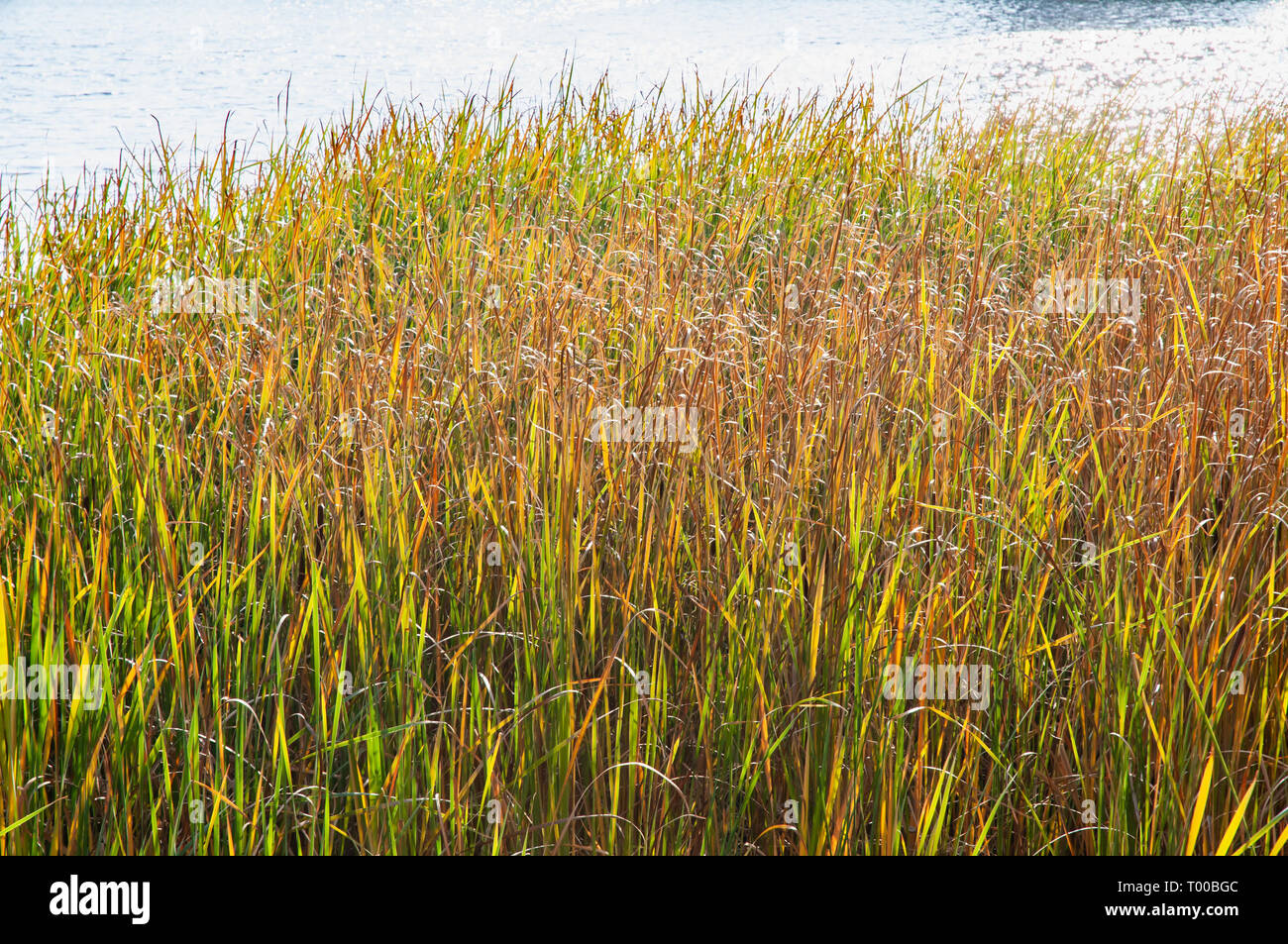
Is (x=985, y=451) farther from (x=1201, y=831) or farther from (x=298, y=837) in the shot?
(x=298, y=837)

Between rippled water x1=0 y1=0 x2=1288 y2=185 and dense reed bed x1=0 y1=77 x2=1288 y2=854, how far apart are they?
4288mm

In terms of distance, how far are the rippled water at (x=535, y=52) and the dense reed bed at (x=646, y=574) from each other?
14.1 ft

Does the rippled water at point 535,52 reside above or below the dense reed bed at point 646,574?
above

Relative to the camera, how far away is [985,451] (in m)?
2.48

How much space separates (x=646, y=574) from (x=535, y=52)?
1820 centimetres

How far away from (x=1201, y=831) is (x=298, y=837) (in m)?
1.48

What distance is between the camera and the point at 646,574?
2000 mm

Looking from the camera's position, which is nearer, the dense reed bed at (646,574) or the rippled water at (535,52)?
the dense reed bed at (646,574)

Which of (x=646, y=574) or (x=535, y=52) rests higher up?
(x=535, y=52)

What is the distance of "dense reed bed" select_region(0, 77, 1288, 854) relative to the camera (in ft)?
5.34

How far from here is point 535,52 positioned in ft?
59.9

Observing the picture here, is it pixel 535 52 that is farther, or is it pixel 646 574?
pixel 535 52

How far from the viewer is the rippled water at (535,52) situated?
10.4m
